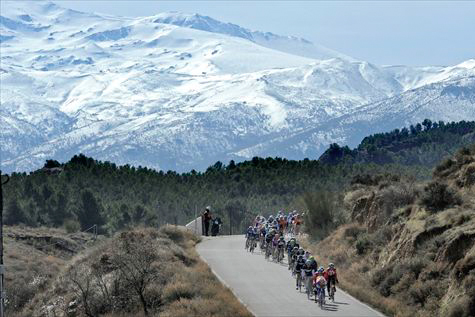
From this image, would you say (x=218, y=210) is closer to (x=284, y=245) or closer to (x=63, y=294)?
(x=284, y=245)

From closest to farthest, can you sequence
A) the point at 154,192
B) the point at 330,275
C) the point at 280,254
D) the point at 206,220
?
the point at 330,275
the point at 280,254
the point at 206,220
the point at 154,192

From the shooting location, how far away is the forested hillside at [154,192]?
3305 inches

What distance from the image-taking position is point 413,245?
3984cm

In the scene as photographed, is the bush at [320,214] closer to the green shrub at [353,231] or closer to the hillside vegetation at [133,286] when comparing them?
the green shrub at [353,231]

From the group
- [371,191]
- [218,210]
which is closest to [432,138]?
[218,210]

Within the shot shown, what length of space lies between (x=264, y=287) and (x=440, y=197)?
6.93 metres

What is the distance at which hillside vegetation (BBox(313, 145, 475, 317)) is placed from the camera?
35.2 metres

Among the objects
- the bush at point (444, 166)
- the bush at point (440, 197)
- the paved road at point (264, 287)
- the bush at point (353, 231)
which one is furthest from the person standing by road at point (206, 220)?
the bush at point (440, 197)

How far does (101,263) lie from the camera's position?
146 ft

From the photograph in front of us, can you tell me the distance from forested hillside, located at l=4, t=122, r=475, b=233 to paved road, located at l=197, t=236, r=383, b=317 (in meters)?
15.8

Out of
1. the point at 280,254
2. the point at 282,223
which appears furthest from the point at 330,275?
the point at 282,223

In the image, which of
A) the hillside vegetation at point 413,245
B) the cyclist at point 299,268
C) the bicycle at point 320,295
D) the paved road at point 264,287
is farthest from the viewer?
the cyclist at point 299,268

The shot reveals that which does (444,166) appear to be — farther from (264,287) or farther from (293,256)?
(264,287)

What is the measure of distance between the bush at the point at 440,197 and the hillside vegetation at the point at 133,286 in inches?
316
